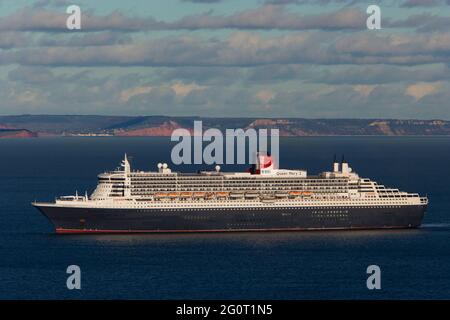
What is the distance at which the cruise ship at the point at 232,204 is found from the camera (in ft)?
290

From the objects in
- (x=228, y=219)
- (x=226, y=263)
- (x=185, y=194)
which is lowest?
(x=226, y=263)

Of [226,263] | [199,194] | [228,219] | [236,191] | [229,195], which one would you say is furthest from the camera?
[236,191]

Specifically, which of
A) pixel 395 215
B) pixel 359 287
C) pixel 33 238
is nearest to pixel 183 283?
pixel 359 287

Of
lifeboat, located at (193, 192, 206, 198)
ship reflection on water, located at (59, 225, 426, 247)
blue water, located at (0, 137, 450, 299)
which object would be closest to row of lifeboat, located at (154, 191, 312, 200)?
lifeboat, located at (193, 192, 206, 198)

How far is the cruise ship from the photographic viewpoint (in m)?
88.2

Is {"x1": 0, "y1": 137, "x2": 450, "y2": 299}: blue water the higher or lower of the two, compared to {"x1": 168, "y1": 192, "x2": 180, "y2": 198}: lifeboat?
lower

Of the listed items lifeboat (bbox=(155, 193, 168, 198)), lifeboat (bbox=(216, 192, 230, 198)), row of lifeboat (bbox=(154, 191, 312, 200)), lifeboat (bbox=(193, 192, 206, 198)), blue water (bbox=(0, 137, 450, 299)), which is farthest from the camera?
lifeboat (bbox=(216, 192, 230, 198))

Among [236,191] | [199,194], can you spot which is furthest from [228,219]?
[199,194]

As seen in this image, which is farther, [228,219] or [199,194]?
[199,194]

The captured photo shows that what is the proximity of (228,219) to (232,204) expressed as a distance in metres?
1.25

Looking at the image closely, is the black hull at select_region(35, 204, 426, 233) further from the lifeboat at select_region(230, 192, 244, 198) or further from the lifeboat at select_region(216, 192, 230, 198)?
the lifeboat at select_region(216, 192, 230, 198)

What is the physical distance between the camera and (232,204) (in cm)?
8994

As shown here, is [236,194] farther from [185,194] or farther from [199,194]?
[185,194]

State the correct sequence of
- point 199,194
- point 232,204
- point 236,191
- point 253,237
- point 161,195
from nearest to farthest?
point 253,237
point 232,204
point 161,195
point 199,194
point 236,191
